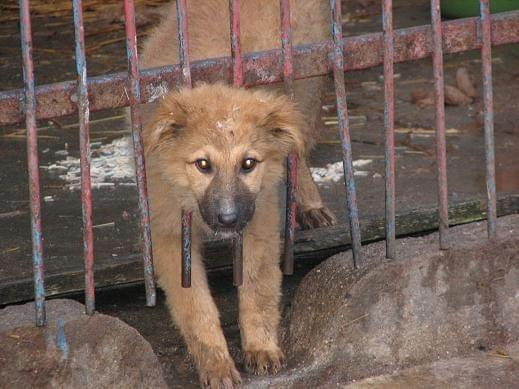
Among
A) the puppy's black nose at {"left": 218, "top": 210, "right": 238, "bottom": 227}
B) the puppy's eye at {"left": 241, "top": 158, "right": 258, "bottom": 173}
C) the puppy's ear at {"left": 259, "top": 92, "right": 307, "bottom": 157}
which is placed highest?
the puppy's ear at {"left": 259, "top": 92, "right": 307, "bottom": 157}

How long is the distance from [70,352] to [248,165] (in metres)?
0.96

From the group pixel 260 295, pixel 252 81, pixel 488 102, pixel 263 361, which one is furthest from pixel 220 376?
pixel 488 102

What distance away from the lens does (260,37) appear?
17.6 feet

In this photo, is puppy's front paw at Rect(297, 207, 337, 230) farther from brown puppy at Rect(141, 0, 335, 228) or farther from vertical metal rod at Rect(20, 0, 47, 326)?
vertical metal rod at Rect(20, 0, 47, 326)

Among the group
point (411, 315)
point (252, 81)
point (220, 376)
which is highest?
point (252, 81)

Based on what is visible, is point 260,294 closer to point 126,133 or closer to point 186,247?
point 186,247

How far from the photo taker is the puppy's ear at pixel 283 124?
14.1ft

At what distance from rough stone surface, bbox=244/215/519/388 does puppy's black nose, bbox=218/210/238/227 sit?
53 cm

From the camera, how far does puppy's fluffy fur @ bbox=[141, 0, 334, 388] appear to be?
4176 mm

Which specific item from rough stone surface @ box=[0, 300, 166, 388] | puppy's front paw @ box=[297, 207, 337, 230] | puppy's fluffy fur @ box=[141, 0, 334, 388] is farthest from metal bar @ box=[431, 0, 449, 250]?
rough stone surface @ box=[0, 300, 166, 388]

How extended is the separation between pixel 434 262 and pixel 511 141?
255 centimetres

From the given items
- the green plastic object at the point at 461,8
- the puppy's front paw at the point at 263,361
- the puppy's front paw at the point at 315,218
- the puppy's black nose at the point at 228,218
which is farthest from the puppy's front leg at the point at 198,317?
the green plastic object at the point at 461,8

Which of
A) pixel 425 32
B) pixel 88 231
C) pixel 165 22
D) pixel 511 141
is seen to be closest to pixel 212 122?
pixel 88 231

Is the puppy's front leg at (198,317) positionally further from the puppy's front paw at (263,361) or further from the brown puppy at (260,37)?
the brown puppy at (260,37)
